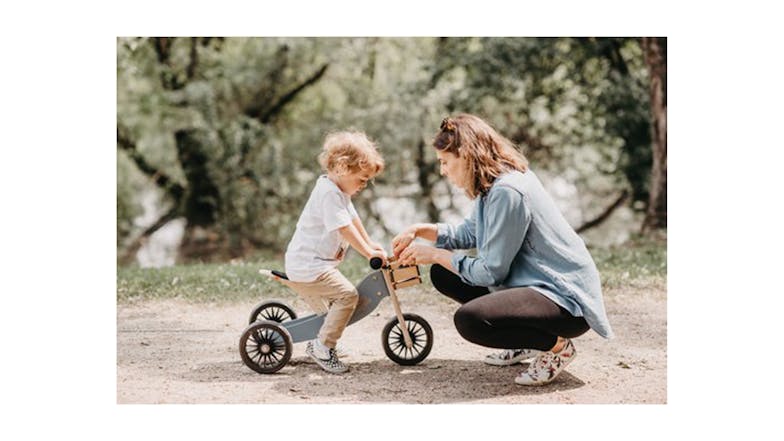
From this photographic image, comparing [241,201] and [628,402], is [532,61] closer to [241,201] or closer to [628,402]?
[241,201]

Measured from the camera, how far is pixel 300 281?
4223mm

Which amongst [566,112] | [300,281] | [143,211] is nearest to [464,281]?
[300,281]

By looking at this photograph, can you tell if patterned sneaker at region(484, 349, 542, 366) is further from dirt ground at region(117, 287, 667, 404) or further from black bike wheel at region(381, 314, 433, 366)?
black bike wheel at region(381, 314, 433, 366)

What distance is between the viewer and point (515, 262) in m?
3.90

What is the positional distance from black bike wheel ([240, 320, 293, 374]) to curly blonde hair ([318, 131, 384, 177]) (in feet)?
2.92

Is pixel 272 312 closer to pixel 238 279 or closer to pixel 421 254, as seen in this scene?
pixel 421 254

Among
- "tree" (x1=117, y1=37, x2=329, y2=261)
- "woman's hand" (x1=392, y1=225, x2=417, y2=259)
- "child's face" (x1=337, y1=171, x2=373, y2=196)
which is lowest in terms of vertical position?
"woman's hand" (x1=392, y1=225, x2=417, y2=259)

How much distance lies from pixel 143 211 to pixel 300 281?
10.3 metres

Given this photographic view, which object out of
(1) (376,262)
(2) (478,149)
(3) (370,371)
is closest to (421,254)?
(1) (376,262)

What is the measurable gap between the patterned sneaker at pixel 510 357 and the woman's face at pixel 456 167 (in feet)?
3.50

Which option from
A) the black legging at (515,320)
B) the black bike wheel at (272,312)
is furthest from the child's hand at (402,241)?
the black bike wheel at (272,312)

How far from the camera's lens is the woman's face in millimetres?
3895

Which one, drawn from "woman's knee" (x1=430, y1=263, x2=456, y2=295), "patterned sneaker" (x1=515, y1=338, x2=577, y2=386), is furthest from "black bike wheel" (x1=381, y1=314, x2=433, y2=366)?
"patterned sneaker" (x1=515, y1=338, x2=577, y2=386)

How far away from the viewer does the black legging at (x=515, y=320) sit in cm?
369
